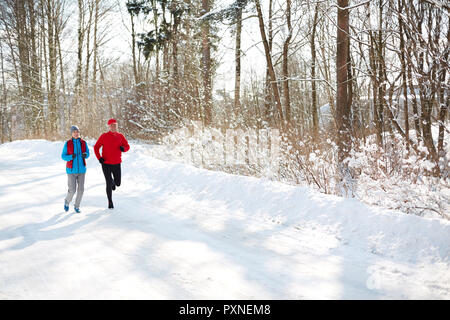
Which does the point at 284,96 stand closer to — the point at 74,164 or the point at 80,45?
the point at 74,164

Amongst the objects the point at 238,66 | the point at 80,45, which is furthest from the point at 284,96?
the point at 80,45

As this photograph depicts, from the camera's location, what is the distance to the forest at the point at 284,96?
5316 mm

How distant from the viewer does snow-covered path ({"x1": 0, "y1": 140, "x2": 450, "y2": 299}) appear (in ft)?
10.2

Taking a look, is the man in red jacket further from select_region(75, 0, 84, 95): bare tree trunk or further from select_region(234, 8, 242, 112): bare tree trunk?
select_region(75, 0, 84, 95): bare tree trunk

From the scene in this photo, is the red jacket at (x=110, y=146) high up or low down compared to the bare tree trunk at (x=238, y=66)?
down

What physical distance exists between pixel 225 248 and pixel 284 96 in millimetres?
12322

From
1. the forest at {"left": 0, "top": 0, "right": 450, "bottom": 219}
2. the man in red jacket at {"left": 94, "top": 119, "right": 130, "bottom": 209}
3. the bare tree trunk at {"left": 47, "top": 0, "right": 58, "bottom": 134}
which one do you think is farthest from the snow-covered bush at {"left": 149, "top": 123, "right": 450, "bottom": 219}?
the bare tree trunk at {"left": 47, "top": 0, "right": 58, "bottom": 134}

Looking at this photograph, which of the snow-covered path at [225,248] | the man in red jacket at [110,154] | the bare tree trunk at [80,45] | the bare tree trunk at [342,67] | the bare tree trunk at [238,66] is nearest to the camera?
the snow-covered path at [225,248]

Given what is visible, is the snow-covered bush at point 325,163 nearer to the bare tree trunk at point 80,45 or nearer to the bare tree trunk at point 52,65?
the bare tree trunk at point 80,45

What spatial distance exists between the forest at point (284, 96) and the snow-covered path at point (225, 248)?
100 centimetres

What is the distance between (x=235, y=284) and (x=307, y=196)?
2.87 meters

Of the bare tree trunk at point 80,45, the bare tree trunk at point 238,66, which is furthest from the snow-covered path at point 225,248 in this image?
the bare tree trunk at point 80,45

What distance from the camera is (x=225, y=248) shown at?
13.7ft

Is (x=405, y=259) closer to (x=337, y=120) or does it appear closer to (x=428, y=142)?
(x=428, y=142)
